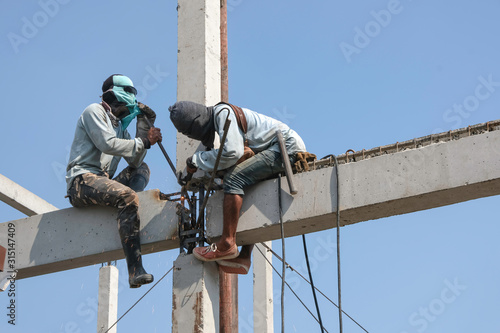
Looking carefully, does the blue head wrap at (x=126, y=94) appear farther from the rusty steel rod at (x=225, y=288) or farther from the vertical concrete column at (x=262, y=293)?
the vertical concrete column at (x=262, y=293)

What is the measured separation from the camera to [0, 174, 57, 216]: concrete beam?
10469mm

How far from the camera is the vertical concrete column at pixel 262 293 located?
12602mm

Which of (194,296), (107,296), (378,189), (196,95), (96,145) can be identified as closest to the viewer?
(378,189)

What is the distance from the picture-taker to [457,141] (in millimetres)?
6906

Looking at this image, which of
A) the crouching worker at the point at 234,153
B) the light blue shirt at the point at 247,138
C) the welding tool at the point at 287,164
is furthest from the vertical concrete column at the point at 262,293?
the welding tool at the point at 287,164

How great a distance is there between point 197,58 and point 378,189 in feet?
7.79

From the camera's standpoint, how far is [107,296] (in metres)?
13.4

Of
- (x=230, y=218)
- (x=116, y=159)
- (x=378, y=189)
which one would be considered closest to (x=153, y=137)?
(x=116, y=159)

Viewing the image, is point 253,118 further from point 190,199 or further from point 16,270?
point 16,270

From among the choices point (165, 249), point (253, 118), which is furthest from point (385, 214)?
point (165, 249)

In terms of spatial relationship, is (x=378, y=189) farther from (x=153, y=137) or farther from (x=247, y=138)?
(x=153, y=137)

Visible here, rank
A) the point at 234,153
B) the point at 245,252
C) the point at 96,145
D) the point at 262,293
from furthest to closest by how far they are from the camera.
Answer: the point at 262,293 < the point at 96,145 < the point at 245,252 < the point at 234,153

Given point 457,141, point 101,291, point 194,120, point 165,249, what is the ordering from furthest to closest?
point 101,291 → point 165,249 → point 194,120 → point 457,141

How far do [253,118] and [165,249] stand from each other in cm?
153
